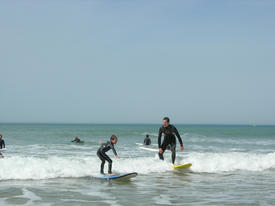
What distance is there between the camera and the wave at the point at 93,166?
11.1 meters

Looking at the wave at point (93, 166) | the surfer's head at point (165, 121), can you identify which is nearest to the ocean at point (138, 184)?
the wave at point (93, 166)

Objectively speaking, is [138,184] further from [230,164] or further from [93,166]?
[230,164]

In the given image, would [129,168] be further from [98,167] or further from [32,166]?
[32,166]

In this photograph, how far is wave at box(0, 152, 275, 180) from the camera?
36.6 feet

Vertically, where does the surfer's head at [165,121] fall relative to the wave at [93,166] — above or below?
above

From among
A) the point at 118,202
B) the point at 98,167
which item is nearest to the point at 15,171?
the point at 98,167

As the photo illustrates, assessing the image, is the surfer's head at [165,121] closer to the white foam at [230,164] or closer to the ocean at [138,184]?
the ocean at [138,184]

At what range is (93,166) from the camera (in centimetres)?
1241

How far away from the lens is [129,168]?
13.2m

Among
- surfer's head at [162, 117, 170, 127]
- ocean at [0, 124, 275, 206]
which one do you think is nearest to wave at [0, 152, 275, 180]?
ocean at [0, 124, 275, 206]

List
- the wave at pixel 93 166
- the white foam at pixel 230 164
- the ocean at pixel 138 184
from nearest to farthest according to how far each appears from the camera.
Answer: the ocean at pixel 138 184 < the wave at pixel 93 166 < the white foam at pixel 230 164

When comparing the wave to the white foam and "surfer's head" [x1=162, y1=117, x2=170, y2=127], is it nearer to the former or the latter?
the white foam

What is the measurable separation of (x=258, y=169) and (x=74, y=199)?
9307 millimetres

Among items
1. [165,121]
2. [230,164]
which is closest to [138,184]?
[165,121]
